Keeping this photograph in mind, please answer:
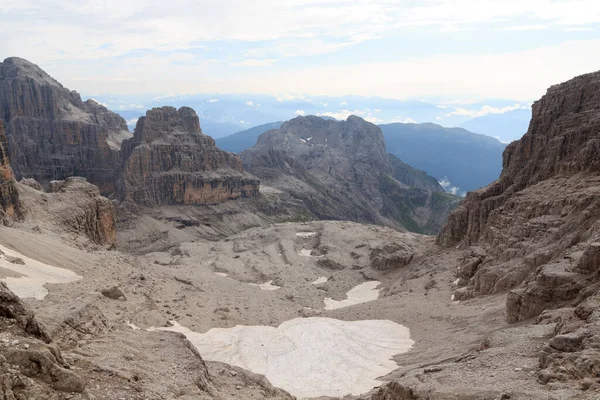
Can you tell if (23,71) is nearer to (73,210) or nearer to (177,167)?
(177,167)

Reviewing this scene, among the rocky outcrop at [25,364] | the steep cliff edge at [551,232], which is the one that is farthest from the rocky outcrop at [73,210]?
the steep cliff edge at [551,232]

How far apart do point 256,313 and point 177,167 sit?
10986 centimetres

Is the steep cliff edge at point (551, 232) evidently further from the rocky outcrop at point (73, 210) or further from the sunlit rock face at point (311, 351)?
the rocky outcrop at point (73, 210)

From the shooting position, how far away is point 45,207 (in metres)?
57.8

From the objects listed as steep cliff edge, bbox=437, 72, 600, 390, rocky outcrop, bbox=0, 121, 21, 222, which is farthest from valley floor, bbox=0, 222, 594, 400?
rocky outcrop, bbox=0, 121, 21, 222

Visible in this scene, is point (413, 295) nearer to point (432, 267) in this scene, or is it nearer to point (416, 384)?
point (432, 267)

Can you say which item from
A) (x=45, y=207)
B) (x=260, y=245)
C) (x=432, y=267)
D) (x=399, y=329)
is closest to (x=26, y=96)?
(x=260, y=245)

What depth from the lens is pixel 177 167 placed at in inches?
5787

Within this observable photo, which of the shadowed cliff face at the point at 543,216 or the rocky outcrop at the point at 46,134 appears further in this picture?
the rocky outcrop at the point at 46,134

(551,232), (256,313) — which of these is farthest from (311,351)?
(551,232)

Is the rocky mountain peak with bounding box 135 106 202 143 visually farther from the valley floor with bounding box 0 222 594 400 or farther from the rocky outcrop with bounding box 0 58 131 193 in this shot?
the valley floor with bounding box 0 222 594 400

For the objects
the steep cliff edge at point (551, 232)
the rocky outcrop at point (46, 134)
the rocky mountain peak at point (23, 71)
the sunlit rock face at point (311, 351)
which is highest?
the rocky mountain peak at point (23, 71)

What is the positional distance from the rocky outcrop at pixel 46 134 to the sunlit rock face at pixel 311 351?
5357 inches

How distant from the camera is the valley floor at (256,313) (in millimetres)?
18562
